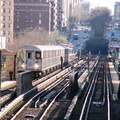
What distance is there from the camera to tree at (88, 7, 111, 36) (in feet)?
383

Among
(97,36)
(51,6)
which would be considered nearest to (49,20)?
(51,6)

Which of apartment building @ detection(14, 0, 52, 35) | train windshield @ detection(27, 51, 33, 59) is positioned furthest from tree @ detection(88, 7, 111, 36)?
train windshield @ detection(27, 51, 33, 59)

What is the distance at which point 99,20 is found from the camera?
391ft

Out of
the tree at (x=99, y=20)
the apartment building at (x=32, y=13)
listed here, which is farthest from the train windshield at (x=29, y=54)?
the tree at (x=99, y=20)

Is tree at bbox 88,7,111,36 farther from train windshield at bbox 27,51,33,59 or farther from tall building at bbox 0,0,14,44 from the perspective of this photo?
train windshield at bbox 27,51,33,59

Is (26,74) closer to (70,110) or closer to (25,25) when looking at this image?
(70,110)

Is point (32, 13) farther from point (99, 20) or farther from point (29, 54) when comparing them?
point (29, 54)

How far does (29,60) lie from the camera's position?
1052 inches

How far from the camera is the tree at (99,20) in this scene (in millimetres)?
116750

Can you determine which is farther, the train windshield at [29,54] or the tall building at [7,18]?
the tall building at [7,18]

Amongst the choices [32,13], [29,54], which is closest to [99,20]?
[32,13]

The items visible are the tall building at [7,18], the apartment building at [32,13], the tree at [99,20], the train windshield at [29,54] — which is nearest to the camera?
the train windshield at [29,54]

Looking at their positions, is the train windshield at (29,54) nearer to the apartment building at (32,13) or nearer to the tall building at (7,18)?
the tall building at (7,18)

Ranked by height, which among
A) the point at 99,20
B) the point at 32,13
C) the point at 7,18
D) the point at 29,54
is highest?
the point at 32,13
